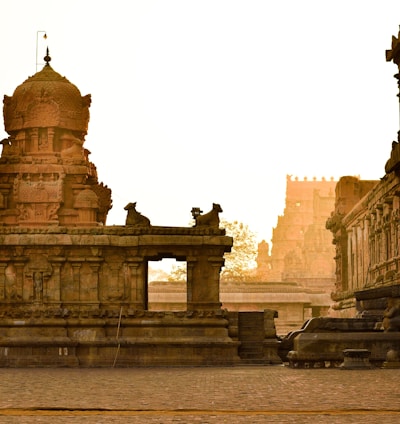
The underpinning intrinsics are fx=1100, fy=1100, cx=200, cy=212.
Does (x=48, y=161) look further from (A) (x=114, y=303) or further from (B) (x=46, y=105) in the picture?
(A) (x=114, y=303)

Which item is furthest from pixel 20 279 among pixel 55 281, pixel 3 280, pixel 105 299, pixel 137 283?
pixel 137 283

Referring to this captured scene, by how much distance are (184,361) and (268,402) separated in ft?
68.6

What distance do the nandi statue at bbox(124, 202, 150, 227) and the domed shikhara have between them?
7606mm

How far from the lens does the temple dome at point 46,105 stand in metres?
51.5

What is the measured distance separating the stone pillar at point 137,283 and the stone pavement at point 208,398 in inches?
468

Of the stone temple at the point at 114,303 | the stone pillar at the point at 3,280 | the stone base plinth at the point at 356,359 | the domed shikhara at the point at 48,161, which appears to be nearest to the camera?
the stone base plinth at the point at 356,359

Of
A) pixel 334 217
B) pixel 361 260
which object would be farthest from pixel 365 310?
pixel 334 217

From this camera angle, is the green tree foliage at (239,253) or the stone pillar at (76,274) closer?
the stone pillar at (76,274)

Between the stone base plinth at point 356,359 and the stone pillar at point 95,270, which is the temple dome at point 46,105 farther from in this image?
the stone base plinth at point 356,359

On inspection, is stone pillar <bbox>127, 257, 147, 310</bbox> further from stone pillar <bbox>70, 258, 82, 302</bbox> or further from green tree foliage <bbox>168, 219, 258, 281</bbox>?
green tree foliage <bbox>168, 219, 258, 281</bbox>

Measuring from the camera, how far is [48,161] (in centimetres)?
5009

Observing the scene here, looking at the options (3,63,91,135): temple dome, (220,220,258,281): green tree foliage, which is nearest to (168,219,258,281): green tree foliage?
(220,220,258,281): green tree foliage

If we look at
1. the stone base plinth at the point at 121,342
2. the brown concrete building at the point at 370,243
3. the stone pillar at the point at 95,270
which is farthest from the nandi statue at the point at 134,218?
the brown concrete building at the point at 370,243

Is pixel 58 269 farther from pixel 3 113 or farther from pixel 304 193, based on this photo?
pixel 304 193
